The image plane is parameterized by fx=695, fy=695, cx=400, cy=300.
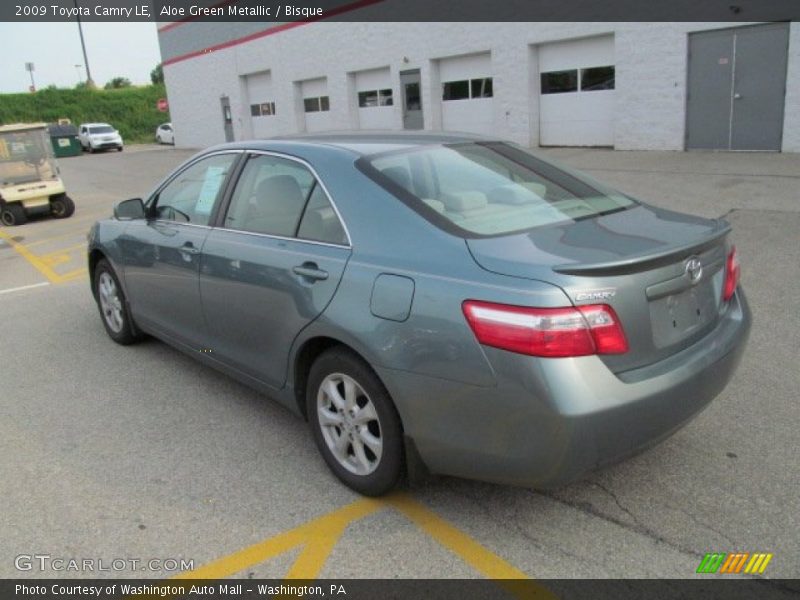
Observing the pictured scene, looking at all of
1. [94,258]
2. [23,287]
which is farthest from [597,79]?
[94,258]

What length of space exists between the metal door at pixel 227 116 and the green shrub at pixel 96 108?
22857 millimetres

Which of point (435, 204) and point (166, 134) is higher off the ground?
point (166, 134)

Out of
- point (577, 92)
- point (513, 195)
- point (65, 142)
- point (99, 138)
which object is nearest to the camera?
point (513, 195)

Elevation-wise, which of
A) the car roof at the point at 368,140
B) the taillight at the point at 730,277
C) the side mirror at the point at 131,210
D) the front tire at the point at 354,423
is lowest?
the front tire at the point at 354,423

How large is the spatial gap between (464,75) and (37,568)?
62.1 ft

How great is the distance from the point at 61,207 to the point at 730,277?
526 inches

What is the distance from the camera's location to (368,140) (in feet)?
12.2

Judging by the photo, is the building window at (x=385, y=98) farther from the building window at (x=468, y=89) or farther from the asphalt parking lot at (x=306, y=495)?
the asphalt parking lot at (x=306, y=495)

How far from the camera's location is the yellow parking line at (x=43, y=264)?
829 cm

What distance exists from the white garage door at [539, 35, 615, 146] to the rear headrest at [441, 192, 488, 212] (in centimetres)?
1457

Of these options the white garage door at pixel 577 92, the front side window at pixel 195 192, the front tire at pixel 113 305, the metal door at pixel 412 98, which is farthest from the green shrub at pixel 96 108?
the front side window at pixel 195 192

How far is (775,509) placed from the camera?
9.46 ft

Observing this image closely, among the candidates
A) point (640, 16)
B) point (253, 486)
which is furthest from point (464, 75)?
point (253, 486)

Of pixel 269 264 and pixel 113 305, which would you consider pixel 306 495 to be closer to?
pixel 269 264
